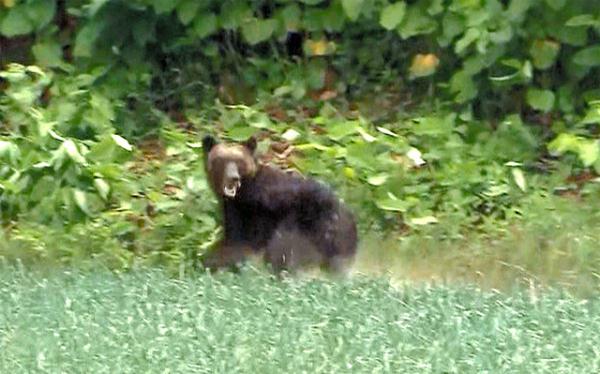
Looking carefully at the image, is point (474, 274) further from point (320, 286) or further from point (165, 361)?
point (165, 361)

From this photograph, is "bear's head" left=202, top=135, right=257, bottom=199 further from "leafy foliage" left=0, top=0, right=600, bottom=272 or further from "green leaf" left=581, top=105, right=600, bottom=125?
"green leaf" left=581, top=105, right=600, bottom=125

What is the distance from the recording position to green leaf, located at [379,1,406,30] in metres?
9.73

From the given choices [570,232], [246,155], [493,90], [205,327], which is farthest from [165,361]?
[493,90]

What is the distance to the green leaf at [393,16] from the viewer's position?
9734 mm

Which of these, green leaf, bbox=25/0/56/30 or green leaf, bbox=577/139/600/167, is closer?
green leaf, bbox=577/139/600/167

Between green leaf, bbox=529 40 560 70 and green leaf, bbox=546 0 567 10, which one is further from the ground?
green leaf, bbox=546 0 567 10

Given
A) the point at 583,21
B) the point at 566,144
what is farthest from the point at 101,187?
the point at 583,21

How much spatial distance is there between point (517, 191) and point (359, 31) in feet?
7.57

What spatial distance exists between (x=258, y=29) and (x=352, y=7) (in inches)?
35.9

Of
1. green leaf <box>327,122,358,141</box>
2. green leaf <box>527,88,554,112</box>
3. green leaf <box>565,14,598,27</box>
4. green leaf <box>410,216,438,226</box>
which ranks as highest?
green leaf <box>565,14,598,27</box>

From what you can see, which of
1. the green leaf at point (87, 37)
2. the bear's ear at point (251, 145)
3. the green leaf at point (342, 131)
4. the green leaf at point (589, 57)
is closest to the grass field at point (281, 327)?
the bear's ear at point (251, 145)

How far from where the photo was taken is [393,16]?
975cm

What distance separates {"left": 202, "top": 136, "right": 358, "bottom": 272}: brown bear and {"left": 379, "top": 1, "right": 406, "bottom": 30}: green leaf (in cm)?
200

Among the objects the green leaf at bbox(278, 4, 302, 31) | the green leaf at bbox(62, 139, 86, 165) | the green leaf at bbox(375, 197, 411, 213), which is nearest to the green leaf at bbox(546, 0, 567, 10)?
the green leaf at bbox(375, 197, 411, 213)
